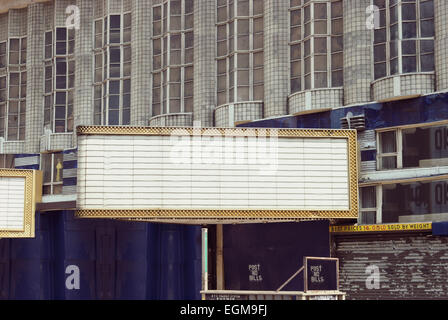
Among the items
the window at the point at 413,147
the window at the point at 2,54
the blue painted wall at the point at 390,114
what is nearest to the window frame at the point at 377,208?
the window at the point at 413,147

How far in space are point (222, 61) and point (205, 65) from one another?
81cm

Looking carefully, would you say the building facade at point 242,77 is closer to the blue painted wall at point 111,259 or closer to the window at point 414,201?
the window at point 414,201

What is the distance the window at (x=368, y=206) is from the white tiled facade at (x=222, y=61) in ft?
11.5

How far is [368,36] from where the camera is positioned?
3158cm

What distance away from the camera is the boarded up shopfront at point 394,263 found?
94.6 feet

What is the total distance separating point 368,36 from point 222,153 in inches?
421

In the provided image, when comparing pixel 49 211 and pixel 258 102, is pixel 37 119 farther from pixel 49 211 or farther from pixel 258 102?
pixel 258 102

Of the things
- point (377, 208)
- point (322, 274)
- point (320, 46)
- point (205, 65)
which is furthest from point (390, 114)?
point (205, 65)

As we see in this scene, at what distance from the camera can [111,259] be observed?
40344 millimetres

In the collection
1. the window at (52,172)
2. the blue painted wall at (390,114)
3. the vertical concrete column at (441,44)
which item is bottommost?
the window at (52,172)

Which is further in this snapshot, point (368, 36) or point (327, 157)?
point (368, 36)

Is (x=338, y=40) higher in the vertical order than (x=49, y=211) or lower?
higher

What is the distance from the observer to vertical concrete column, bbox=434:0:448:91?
94.8ft

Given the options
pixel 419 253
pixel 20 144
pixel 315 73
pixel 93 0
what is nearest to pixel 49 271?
pixel 20 144
